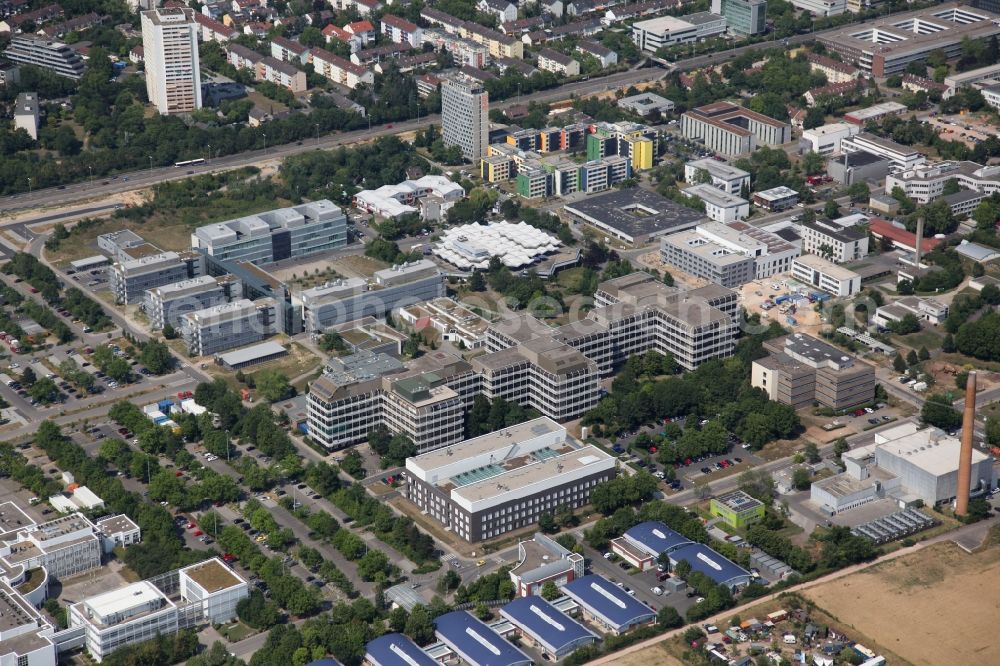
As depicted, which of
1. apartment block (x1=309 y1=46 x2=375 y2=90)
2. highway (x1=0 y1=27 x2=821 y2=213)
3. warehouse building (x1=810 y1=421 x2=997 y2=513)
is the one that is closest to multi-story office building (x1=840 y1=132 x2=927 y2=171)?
highway (x1=0 y1=27 x2=821 y2=213)

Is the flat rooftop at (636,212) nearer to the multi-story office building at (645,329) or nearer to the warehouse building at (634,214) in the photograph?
the warehouse building at (634,214)

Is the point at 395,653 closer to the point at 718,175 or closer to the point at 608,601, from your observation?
the point at 608,601

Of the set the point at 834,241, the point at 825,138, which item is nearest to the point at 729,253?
the point at 834,241

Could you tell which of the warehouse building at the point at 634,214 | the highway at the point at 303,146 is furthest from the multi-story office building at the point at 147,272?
the warehouse building at the point at 634,214

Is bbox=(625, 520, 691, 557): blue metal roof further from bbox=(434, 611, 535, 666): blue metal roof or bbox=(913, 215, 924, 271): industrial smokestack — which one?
bbox=(913, 215, 924, 271): industrial smokestack

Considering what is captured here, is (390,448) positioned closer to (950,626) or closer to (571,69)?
(950,626)

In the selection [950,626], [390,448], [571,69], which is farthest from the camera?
[571,69]

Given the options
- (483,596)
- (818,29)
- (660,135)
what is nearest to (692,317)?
(483,596)
